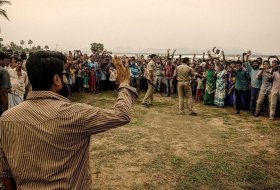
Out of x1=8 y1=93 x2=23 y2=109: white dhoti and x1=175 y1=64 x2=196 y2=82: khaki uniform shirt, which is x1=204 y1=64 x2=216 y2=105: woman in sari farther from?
x1=8 y1=93 x2=23 y2=109: white dhoti

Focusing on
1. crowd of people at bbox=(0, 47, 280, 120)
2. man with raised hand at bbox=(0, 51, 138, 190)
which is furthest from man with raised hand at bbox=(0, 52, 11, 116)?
man with raised hand at bbox=(0, 51, 138, 190)

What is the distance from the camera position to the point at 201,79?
44.6 ft

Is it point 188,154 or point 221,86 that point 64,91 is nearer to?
point 188,154

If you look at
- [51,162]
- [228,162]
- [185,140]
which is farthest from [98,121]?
[185,140]

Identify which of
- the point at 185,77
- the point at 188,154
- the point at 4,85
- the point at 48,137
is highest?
the point at 48,137

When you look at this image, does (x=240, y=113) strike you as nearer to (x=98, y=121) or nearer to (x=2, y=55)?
(x=2, y=55)

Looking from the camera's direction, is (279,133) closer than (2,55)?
No

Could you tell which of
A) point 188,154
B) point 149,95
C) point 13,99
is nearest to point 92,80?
point 149,95

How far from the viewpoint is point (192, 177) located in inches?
215

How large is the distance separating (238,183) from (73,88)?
11413 millimetres

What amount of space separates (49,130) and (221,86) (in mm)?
11680

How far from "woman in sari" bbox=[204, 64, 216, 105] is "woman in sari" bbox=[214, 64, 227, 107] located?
23 centimetres

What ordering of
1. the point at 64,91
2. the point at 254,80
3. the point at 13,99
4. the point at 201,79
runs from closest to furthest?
the point at 64,91, the point at 13,99, the point at 254,80, the point at 201,79

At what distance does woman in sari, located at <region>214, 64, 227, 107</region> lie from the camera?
493 inches
